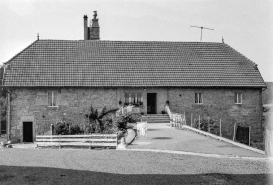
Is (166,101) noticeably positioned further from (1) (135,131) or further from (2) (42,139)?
(2) (42,139)

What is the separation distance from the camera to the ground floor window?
3591 cm

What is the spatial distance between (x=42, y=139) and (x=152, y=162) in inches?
433

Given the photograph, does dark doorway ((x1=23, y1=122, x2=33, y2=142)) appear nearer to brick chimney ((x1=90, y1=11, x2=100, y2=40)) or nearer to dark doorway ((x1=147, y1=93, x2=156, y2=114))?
dark doorway ((x1=147, y1=93, x2=156, y2=114))

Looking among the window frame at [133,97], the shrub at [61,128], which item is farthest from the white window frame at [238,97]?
the shrub at [61,128]

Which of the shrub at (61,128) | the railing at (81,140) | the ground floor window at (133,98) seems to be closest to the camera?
the railing at (81,140)

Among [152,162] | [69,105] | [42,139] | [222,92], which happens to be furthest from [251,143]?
[152,162]

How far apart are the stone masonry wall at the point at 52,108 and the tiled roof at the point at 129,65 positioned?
30.2 inches

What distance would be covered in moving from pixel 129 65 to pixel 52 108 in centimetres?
786

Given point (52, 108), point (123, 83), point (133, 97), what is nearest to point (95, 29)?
point (123, 83)

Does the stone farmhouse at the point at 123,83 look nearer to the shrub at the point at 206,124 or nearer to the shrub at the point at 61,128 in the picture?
the shrub at the point at 61,128

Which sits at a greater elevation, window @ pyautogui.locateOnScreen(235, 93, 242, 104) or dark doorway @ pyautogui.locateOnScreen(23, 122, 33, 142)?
window @ pyautogui.locateOnScreen(235, 93, 242, 104)

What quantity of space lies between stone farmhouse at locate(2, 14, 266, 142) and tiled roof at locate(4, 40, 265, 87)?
84mm

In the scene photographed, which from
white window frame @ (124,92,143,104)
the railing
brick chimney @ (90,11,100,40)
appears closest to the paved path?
the railing

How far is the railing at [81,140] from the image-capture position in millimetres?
22528
